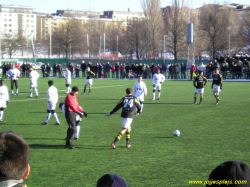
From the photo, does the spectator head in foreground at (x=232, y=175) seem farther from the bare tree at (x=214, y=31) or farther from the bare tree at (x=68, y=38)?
the bare tree at (x=68, y=38)

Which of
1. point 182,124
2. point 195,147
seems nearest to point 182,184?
point 195,147

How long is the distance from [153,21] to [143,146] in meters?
54.9

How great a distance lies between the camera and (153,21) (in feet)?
211

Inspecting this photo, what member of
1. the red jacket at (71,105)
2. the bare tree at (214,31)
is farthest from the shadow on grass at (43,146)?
the bare tree at (214,31)

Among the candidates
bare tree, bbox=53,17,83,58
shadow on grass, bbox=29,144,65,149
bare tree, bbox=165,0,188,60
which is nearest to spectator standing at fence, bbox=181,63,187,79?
bare tree, bbox=165,0,188,60

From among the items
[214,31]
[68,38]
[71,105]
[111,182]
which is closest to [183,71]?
[214,31]

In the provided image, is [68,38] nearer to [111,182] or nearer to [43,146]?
[43,146]

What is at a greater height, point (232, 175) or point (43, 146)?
point (232, 175)

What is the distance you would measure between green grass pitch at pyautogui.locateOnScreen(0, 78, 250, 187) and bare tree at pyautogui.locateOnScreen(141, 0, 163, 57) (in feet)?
151

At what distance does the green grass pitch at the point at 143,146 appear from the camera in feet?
27.6

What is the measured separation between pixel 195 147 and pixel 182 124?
163 inches

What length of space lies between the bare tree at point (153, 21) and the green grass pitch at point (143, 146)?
151 feet

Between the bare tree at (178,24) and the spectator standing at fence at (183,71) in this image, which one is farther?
the bare tree at (178,24)

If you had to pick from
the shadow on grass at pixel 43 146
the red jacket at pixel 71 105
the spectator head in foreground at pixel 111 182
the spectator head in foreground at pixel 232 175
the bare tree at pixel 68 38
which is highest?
the bare tree at pixel 68 38
